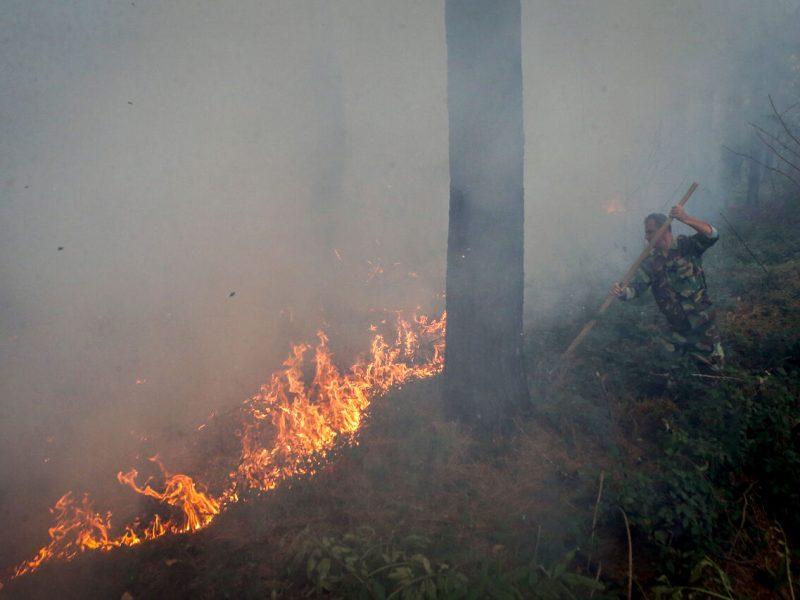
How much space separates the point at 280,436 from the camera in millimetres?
6316

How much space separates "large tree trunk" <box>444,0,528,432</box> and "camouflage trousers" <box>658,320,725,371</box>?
2.09 meters

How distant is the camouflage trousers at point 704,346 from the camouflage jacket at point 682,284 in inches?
1.9

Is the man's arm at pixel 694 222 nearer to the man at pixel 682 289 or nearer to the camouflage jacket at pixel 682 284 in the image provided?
the man at pixel 682 289

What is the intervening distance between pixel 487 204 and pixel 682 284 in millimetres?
2574

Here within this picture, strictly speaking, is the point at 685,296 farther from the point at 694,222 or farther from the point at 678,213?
the point at 678,213

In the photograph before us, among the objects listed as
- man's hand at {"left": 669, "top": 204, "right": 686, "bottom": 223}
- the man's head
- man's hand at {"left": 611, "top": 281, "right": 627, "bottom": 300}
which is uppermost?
man's hand at {"left": 669, "top": 204, "right": 686, "bottom": 223}

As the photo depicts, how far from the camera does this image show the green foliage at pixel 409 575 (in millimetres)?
2453

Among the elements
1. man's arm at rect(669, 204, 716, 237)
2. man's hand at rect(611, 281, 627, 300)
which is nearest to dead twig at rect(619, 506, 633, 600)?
man's hand at rect(611, 281, 627, 300)

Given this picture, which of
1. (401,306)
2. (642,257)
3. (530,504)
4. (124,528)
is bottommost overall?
(124,528)

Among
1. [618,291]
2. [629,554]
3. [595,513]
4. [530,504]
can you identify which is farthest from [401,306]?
[629,554]

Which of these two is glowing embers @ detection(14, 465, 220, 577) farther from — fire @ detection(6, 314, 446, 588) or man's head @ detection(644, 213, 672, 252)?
man's head @ detection(644, 213, 672, 252)

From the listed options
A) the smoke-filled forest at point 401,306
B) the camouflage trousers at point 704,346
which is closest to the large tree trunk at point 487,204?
the smoke-filled forest at point 401,306

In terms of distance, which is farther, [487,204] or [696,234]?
[696,234]

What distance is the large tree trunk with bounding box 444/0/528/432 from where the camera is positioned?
13.8 ft
